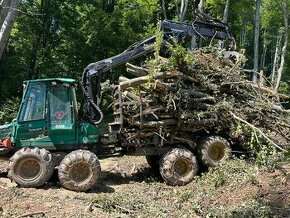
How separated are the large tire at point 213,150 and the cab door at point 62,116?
3294 millimetres

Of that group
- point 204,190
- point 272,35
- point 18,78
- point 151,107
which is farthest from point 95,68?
point 272,35

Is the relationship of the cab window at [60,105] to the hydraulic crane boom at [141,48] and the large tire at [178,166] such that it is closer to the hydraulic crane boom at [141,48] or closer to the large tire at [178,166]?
the hydraulic crane boom at [141,48]

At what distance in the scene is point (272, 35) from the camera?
150ft

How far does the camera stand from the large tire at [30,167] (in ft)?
33.0

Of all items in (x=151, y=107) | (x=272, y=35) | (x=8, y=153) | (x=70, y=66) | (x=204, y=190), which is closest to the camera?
(x=204, y=190)

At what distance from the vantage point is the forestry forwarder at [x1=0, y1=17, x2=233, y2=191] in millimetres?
10156

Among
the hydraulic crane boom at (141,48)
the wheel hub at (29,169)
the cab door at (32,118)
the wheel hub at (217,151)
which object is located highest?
the hydraulic crane boom at (141,48)

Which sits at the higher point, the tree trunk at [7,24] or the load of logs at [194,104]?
the tree trunk at [7,24]

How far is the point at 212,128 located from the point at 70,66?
16700 mm

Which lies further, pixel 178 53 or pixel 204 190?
pixel 178 53

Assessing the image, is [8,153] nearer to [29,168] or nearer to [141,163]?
[29,168]

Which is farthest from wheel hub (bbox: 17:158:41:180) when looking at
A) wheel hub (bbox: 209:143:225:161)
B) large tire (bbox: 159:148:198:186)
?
wheel hub (bbox: 209:143:225:161)

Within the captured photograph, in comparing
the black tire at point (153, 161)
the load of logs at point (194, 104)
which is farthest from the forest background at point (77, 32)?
the load of logs at point (194, 104)

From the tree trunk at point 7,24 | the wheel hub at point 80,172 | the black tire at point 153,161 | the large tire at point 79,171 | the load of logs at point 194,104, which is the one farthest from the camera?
the black tire at point 153,161
